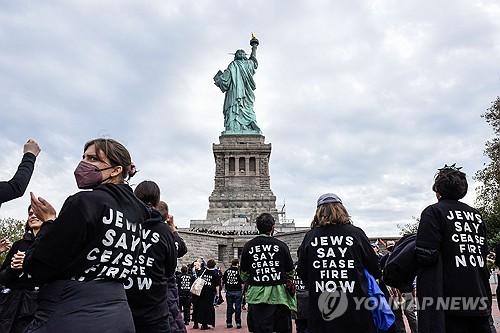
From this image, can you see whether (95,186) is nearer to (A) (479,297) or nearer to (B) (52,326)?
(B) (52,326)

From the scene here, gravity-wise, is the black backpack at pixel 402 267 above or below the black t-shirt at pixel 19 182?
below

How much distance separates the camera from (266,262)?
697cm

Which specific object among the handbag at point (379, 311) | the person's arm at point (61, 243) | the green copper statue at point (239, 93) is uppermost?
the green copper statue at point (239, 93)

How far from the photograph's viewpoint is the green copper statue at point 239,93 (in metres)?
47.1

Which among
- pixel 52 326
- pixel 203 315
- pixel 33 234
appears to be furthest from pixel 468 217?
pixel 203 315

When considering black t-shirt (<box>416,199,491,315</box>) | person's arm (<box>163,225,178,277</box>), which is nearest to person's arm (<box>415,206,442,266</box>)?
black t-shirt (<box>416,199,491,315</box>)

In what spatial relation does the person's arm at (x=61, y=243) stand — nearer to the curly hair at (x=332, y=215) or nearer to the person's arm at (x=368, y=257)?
the curly hair at (x=332, y=215)

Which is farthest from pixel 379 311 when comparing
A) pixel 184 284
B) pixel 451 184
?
pixel 184 284

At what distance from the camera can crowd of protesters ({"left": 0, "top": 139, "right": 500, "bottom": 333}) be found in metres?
2.90

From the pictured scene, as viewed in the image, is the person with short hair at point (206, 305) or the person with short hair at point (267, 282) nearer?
the person with short hair at point (267, 282)

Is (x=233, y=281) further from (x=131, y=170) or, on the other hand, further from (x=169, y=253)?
(x=131, y=170)

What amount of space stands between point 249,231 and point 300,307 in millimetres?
29106

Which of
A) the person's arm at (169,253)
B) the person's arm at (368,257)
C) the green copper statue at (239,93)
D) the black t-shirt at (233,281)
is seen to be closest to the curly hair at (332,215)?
the person's arm at (368,257)

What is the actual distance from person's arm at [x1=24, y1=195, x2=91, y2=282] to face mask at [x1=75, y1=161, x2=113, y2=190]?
323 mm
